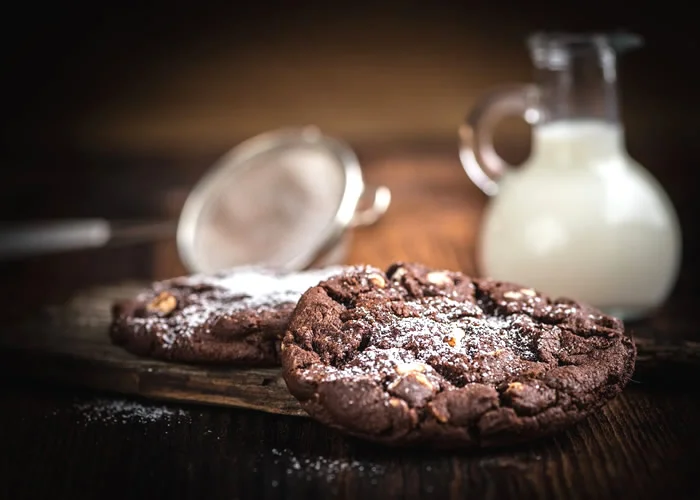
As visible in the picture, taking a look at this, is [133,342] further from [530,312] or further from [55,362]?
[530,312]

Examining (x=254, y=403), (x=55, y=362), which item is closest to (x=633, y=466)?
(x=254, y=403)

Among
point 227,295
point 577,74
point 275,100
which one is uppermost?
point 577,74

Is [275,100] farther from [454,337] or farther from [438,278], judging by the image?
[454,337]

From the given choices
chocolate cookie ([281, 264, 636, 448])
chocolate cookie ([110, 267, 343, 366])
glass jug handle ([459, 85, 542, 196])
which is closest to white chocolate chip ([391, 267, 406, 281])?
chocolate cookie ([281, 264, 636, 448])

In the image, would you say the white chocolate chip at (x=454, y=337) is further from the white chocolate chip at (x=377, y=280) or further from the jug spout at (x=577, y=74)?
the jug spout at (x=577, y=74)

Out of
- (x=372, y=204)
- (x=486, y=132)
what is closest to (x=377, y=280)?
(x=486, y=132)

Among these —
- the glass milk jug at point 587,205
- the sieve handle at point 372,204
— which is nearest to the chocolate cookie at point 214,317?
the glass milk jug at point 587,205

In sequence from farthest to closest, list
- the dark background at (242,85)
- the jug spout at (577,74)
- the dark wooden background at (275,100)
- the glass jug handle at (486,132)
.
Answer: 1. the dark background at (242,85)
2. the dark wooden background at (275,100)
3. the glass jug handle at (486,132)
4. the jug spout at (577,74)
